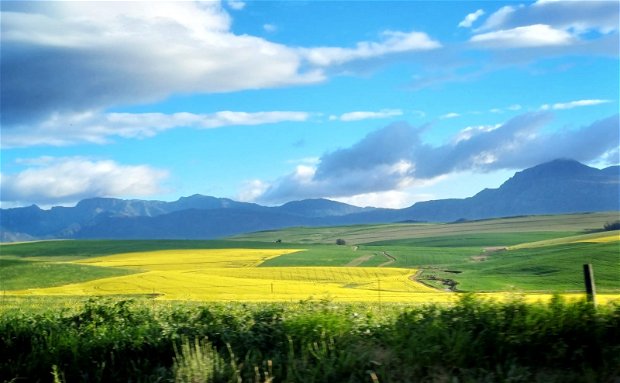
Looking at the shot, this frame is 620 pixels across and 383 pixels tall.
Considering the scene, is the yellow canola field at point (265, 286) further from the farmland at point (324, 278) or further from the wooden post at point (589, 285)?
the wooden post at point (589, 285)

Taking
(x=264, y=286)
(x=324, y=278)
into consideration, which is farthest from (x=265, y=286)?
(x=324, y=278)

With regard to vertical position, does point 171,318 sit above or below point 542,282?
above

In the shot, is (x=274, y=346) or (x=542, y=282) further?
(x=542, y=282)

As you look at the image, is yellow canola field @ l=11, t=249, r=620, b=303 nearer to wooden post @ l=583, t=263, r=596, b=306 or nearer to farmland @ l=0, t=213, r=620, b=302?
farmland @ l=0, t=213, r=620, b=302

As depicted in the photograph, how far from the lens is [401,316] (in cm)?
1238

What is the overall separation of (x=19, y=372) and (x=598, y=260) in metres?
56.8

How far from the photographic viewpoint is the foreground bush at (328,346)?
10.6 metres

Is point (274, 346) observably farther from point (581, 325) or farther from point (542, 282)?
point (542, 282)

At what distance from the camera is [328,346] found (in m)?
11.5

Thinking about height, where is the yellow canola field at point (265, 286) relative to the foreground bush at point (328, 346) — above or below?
below

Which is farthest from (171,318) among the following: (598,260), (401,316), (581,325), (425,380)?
(598,260)

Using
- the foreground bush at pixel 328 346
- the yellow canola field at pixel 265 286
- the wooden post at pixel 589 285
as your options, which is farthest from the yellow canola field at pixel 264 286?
the foreground bush at pixel 328 346

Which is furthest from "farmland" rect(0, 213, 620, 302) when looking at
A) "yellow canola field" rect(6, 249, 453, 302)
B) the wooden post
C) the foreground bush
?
the foreground bush

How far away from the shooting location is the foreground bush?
1063 centimetres
